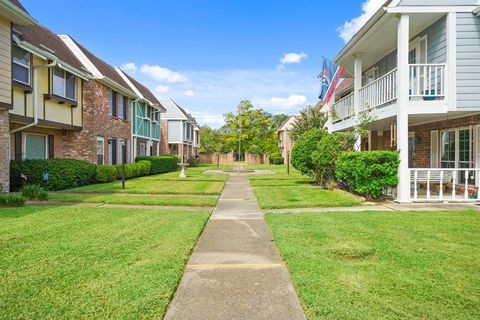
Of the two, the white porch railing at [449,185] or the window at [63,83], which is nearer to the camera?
the white porch railing at [449,185]

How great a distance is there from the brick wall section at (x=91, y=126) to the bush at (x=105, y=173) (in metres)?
1.43

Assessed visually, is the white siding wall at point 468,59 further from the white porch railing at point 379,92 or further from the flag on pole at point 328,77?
the flag on pole at point 328,77

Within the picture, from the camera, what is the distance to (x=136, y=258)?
13.9ft

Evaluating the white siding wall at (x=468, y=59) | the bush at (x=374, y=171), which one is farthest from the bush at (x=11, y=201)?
→ the white siding wall at (x=468, y=59)

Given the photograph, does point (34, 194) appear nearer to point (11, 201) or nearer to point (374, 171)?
point (11, 201)

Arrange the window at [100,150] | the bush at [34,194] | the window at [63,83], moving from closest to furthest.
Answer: the bush at [34,194] < the window at [63,83] < the window at [100,150]

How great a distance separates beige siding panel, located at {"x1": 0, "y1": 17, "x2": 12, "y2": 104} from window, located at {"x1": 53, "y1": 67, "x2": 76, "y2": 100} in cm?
352

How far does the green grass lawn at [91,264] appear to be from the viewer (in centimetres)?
287

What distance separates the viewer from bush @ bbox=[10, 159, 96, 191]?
11.6 meters

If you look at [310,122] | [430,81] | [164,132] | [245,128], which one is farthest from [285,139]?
[430,81]

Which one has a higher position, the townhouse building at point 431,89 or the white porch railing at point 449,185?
the townhouse building at point 431,89

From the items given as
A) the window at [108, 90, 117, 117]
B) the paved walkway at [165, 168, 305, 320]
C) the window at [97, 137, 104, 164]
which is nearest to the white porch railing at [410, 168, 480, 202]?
the paved walkway at [165, 168, 305, 320]

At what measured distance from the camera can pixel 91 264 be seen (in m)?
3.97

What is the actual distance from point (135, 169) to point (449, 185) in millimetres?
15991
